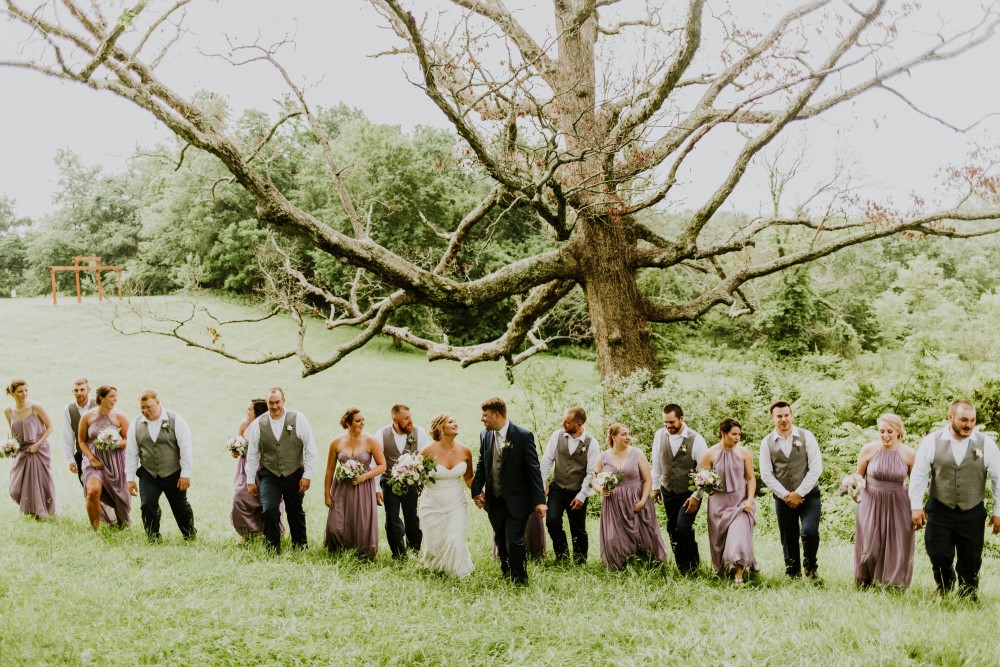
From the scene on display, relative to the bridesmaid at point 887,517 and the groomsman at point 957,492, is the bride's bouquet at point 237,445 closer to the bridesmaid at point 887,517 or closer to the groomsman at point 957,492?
the bridesmaid at point 887,517

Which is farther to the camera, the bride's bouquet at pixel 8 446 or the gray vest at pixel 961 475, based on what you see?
the bride's bouquet at pixel 8 446

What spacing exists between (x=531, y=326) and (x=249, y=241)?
27246 millimetres

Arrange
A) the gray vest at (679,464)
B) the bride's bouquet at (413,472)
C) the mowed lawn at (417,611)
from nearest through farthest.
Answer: the mowed lawn at (417,611), the bride's bouquet at (413,472), the gray vest at (679,464)

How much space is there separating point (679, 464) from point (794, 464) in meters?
1.09

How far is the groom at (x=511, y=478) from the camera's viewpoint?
6.41 meters

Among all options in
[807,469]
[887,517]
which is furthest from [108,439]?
[887,517]

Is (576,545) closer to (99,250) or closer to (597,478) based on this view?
(597,478)

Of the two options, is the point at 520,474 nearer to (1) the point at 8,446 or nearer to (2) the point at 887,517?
(2) the point at 887,517

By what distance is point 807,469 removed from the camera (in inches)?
267

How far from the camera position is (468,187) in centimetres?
3666

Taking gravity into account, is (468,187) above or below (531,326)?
above

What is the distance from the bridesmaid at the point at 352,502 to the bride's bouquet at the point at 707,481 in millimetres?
3258

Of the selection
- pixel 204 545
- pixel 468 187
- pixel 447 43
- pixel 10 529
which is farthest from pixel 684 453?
pixel 468 187

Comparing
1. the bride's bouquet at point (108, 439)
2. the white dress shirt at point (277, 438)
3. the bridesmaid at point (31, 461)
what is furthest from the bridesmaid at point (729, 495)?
the bridesmaid at point (31, 461)
